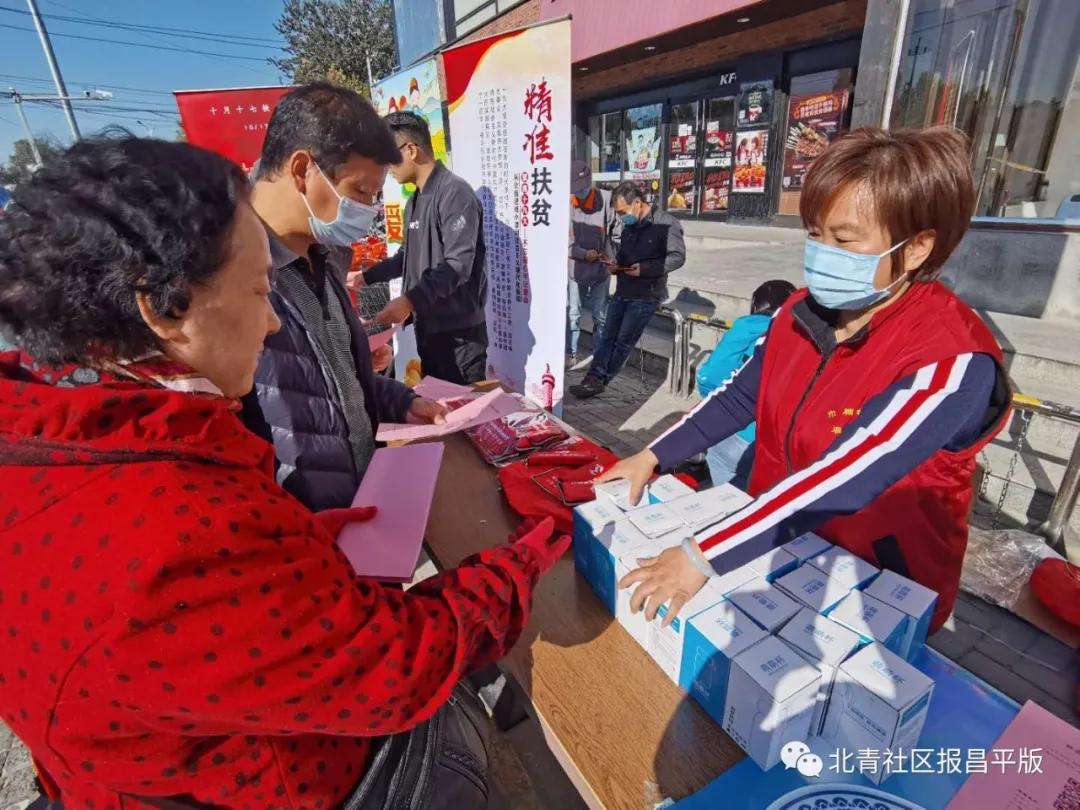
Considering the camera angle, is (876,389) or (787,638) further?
(876,389)

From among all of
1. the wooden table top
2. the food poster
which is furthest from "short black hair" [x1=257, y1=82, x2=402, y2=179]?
the food poster

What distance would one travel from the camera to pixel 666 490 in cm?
136

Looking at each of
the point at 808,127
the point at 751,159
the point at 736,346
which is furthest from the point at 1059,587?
the point at 751,159

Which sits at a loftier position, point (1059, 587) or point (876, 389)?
point (876, 389)

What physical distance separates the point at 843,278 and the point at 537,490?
950 millimetres

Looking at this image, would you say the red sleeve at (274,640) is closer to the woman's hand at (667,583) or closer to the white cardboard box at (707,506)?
the woman's hand at (667,583)

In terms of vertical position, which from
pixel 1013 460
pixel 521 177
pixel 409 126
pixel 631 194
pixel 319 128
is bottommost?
A: pixel 1013 460

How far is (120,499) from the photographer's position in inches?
21.1

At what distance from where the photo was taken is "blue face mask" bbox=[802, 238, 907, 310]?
4.09 feet

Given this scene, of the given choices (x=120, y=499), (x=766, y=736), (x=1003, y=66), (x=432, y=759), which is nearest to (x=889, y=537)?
→ (x=766, y=736)

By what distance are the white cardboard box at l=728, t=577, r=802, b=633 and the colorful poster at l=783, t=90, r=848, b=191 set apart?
24.3 ft

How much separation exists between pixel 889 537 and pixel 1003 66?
4786mm

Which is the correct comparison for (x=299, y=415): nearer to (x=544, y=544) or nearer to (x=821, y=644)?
(x=544, y=544)

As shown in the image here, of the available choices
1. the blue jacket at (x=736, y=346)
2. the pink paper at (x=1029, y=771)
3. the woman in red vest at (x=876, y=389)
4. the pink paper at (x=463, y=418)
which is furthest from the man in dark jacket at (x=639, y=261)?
the pink paper at (x=1029, y=771)
